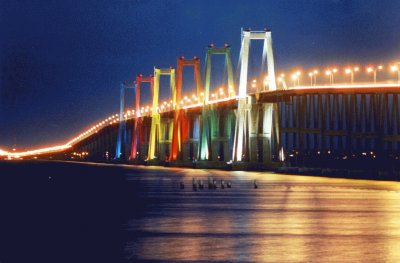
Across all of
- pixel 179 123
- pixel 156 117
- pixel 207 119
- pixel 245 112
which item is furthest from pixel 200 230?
pixel 156 117

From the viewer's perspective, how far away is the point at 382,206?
30.7m

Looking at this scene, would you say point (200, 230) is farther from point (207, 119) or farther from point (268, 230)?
point (207, 119)

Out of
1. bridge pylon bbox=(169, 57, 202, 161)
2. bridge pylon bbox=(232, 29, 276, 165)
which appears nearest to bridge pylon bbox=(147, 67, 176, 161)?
bridge pylon bbox=(169, 57, 202, 161)

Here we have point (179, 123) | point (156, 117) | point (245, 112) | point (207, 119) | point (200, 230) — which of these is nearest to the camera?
point (200, 230)

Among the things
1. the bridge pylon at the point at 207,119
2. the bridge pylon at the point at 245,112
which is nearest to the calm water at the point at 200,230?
the bridge pylon at the point at 245,112

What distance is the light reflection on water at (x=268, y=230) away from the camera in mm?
16828

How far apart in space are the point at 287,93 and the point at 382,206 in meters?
53.5

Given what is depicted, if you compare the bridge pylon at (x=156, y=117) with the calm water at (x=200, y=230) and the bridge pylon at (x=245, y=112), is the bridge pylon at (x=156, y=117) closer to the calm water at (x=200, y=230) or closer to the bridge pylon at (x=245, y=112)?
the bridge pylon at (x=245, y=112)

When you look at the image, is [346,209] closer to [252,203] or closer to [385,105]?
[252,203]

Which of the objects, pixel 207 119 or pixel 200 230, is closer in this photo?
pixel 200 230

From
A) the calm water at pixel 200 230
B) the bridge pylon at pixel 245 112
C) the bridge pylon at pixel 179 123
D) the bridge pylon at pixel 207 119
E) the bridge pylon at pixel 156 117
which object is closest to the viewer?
the calm water at pixel 200 230

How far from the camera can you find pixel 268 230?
21672 mm

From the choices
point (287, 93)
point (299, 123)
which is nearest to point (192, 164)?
point (299, 123)

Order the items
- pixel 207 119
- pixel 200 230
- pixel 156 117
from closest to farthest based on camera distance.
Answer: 1. pixel 200 230
2. pixel 207 119
3. pixel 156 117
